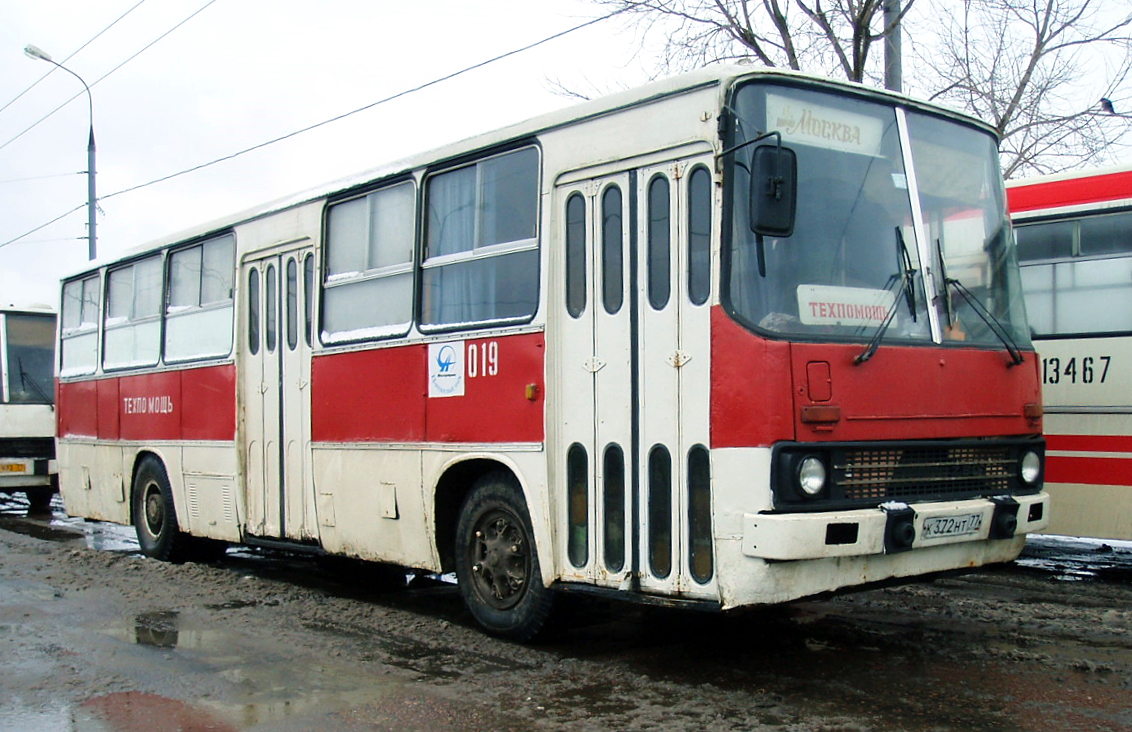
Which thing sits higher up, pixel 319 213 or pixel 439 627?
pixel 319 213

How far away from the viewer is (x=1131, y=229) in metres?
9.02

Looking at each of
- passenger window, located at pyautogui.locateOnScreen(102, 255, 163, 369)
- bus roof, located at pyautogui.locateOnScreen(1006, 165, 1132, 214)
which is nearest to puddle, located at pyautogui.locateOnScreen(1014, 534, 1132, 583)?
bus roof, located at pyautogui.locateOnScreen(1006, 165, 1132, 214)

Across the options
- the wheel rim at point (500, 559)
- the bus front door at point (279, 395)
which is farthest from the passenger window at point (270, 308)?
the wheel rim at point (500, 559)

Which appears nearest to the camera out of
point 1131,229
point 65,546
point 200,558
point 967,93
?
point 1131,229

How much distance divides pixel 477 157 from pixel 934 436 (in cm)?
333

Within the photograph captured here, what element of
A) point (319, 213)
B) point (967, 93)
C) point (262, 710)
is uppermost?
point (967, 93)

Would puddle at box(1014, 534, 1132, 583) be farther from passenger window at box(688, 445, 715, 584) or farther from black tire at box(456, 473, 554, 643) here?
passenger window at box(688, 445, 715, 584)

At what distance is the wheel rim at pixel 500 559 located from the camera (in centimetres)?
716

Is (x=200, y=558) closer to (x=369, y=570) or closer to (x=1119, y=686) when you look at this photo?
(x=369, y=570)

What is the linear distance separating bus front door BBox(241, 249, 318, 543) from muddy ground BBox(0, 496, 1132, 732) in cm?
59

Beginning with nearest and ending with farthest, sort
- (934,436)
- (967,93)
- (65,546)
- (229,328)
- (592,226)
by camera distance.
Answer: (934,436) → (592,226) → (229,328) → (65,546) → (967,93)

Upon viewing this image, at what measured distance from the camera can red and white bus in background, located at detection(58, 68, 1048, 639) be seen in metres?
5.78

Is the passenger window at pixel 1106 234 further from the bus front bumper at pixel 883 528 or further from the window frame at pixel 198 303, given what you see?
the window frame at pixel 198 303

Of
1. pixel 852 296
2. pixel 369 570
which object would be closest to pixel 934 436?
pixel 852 296
